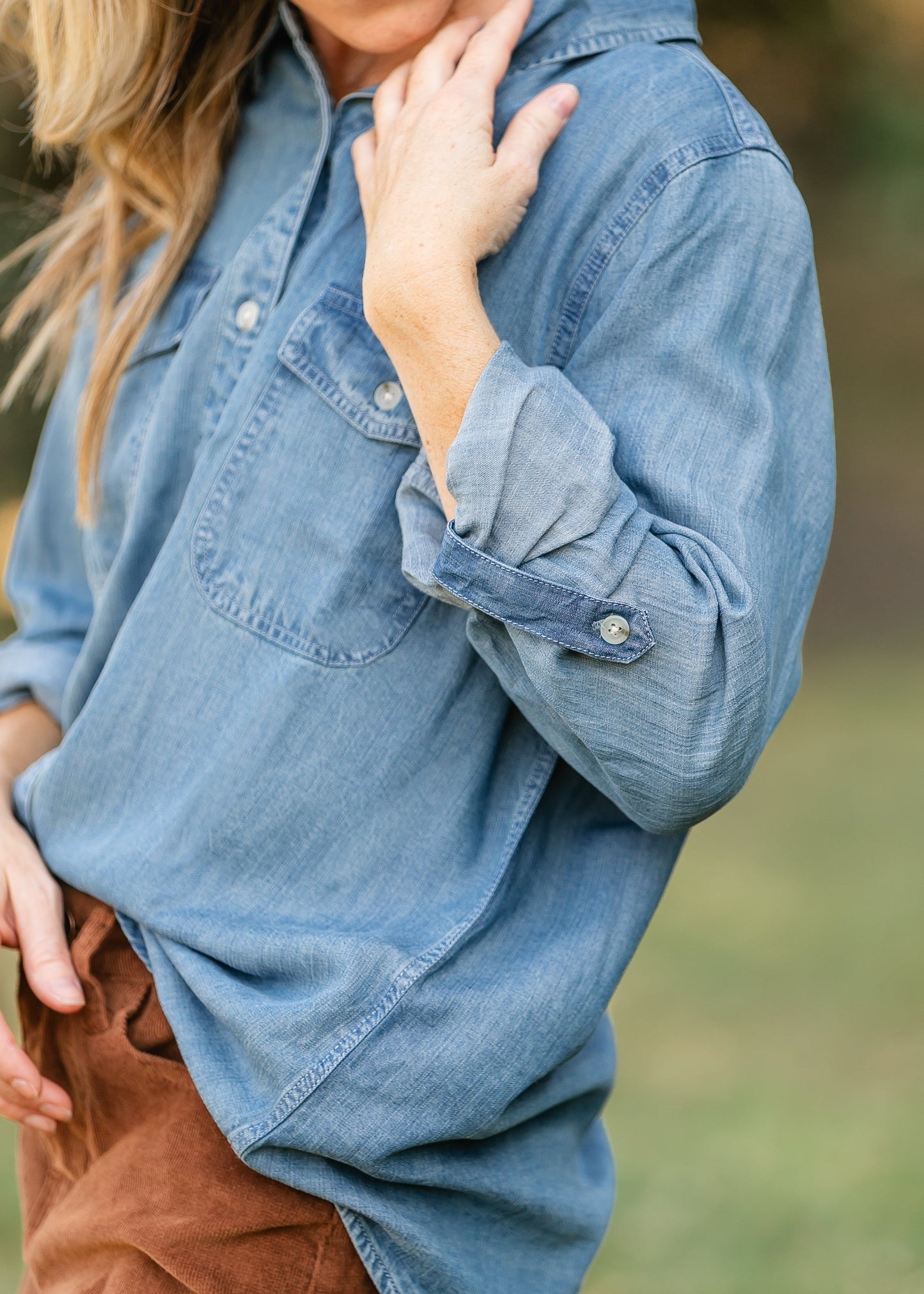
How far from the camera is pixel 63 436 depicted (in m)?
1.57

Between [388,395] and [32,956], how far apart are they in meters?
0.62

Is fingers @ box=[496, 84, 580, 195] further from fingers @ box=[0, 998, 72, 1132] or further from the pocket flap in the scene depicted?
fingers @ box=[0, 998, 72, 1132]

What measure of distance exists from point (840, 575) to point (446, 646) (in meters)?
5.76

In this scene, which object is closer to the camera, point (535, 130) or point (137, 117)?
point (535, 130)

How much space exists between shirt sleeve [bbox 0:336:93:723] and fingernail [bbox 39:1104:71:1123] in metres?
0.44

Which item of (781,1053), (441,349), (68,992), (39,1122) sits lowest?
(781,1053)

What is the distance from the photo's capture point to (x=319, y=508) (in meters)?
1.17

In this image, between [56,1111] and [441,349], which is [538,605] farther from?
[56,1111]

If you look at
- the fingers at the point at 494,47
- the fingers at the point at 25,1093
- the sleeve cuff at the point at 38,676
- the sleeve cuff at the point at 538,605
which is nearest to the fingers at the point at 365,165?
the fingers at the point at 494,47

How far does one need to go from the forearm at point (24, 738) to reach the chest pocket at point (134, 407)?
20cm

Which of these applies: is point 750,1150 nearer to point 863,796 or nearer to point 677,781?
point 863,796

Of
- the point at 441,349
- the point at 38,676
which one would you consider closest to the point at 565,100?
the point at 441,349

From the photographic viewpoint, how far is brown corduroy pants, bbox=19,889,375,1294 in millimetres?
1104

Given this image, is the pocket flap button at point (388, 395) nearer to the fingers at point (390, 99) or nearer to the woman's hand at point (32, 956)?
the fingers at point (390, 99)
